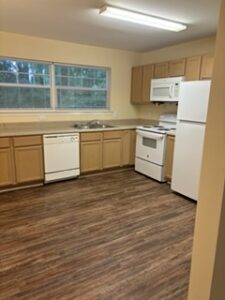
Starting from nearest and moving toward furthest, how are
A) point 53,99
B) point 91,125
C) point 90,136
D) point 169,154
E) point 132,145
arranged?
point 169,154 → point 90,136 → point 53,99 → point 91,125 → point 132,145

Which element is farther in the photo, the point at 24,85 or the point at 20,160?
the point at 24,85

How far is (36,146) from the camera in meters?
3.84

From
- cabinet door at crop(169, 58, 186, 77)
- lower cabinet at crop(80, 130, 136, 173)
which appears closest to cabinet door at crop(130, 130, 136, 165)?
lower cabinet at crop(80, 130, 136, 173)

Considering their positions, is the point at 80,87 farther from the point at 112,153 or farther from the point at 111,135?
the point at 112,153

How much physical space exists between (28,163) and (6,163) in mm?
334

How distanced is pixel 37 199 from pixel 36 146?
88 centimetres

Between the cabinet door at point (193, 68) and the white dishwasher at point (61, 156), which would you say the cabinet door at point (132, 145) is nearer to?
the white dishwasher at point (61, 156)

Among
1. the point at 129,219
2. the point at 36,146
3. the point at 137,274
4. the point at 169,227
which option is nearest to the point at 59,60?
the point at 36,146

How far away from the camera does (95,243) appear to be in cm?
246

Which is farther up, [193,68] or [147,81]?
[193,68]

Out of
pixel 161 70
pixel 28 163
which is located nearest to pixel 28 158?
pixel 28 163

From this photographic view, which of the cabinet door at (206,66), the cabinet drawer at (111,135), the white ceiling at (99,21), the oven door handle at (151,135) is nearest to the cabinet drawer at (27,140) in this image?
the cabinet drawer at (111,135)

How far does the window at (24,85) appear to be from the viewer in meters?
4.05

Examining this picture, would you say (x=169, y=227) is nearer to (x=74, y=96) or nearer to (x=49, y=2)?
(x=49, y=2)
